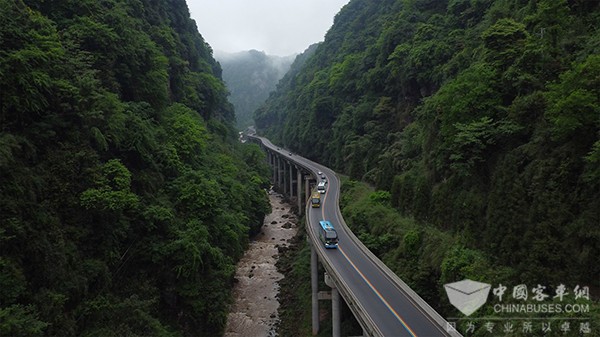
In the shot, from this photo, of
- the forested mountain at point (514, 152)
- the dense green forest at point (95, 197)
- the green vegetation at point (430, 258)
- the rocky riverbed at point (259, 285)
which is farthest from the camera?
the rocky riverbed at point (259, 285)

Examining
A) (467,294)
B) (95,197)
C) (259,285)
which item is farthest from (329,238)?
(95,197)

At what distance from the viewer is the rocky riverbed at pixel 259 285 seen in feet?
115

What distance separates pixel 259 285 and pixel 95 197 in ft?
81.6

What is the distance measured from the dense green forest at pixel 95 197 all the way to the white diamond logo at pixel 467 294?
681 inches

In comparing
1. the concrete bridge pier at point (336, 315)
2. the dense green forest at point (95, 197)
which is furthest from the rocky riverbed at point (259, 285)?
the concrete bridge pier at point (336, 315)

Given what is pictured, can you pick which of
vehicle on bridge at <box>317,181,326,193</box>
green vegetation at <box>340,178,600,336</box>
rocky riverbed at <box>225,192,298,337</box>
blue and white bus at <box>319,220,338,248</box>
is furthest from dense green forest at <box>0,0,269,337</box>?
vehicle on bridge at <box>317,181,326,193</box>

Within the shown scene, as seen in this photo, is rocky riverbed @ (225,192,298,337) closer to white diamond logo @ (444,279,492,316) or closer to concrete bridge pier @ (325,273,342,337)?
concrete bridge pier @ (325,273,342,337)

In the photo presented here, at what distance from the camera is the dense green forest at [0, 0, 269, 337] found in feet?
61.8

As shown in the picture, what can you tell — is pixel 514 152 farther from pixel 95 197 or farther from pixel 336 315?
pixel 95 197

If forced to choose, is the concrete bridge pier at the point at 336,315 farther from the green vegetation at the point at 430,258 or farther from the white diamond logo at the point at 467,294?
the white diamond logo at the point at 467,294

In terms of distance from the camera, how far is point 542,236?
62.4 feet

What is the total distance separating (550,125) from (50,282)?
90.4 ft

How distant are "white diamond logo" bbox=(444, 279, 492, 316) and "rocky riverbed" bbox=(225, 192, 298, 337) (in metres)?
17.7

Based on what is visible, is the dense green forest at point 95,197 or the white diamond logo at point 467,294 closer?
the dense green forest at point 95,197
